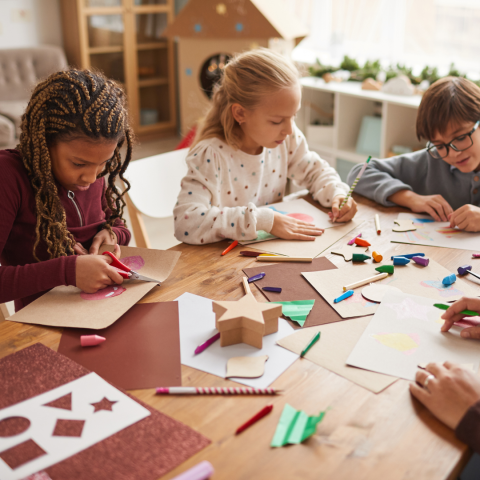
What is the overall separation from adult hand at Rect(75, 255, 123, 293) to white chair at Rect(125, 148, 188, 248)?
681mm

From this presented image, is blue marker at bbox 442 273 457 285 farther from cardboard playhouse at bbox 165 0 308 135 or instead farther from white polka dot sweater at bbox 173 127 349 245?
cardboard playhouse at bbox 165 0 308 135

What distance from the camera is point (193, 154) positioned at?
1442 millimetres

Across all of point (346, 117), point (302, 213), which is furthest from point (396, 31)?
point (302, 213)

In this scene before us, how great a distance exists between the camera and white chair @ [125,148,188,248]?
5.57 feet

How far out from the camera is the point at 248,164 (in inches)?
61.4

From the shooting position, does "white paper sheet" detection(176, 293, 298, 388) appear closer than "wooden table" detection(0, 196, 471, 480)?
No

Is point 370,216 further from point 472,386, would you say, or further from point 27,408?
point 27,408

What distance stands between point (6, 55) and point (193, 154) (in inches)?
128

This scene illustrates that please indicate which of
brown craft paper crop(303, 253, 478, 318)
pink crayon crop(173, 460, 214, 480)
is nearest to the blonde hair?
brown craft paper crop(303, 253, 478, 318)

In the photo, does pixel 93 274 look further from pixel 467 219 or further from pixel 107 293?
pixel 467 219

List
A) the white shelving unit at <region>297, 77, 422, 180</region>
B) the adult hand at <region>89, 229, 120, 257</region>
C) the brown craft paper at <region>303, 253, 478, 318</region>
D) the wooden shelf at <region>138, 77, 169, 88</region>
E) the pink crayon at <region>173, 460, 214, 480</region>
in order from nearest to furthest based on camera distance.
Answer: the pink crayon at <region>173, 460, 214, 480</region>
the brown craft paper at <region>303, 253, 478, 318</region>
the adult hand at <region>89, 229, 120, 257</region>
the white shelving unit at <region>297, 77, 422, 180</region>
the wooden shelf at <region>138, 77, 169, 88</region>

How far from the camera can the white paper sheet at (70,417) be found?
0.62 meters

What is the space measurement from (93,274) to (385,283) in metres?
0.60

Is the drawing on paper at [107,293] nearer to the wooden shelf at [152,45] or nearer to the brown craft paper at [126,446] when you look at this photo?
the brown craft paper at [126,446]
